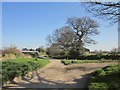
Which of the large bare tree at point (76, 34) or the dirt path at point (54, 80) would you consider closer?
the dirt path at point (54, 80)

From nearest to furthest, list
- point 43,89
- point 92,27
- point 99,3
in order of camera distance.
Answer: point 43,89, point 99,3, point 92,27

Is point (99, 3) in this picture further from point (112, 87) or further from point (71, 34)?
point (71, 34)

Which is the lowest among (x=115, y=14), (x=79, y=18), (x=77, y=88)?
(x=77, y=88)

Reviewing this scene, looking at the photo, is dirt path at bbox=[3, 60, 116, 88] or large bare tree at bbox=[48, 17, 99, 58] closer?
dirt path at bbox=[3, 60, 116, 88]

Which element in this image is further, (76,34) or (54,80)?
(76,34)

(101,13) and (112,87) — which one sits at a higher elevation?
(101,13)

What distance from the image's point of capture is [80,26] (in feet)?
181

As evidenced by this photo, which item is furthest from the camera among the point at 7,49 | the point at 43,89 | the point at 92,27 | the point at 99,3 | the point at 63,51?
the point at 63,51

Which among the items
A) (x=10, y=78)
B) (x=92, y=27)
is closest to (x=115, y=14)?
(x=10, y=78)

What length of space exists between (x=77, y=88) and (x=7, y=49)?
3826 cm

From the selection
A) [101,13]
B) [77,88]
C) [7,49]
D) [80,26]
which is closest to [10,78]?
[77,88]

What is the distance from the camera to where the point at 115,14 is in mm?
12953

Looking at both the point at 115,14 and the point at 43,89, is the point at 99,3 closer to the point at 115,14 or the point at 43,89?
the point at 115,14

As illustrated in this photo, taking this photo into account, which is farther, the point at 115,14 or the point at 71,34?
the point at 71,34
